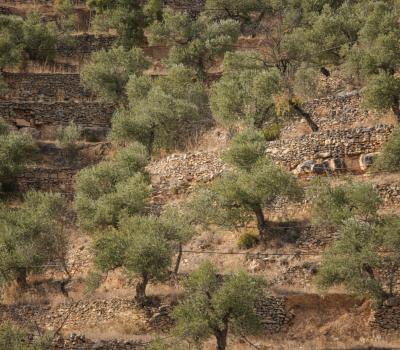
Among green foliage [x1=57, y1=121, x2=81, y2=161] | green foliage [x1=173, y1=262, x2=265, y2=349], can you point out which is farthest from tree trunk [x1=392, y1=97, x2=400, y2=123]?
green foliage [x1=57, y1=121, x2=81, y2=161]

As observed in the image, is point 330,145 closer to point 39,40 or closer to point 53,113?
point 53,113

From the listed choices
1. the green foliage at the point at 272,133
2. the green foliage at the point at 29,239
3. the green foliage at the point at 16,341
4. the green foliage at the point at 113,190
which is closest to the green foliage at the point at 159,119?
the green foliage at the point at 113,190

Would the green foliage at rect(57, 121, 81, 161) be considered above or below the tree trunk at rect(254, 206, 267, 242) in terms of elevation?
above

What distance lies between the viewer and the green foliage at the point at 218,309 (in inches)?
695

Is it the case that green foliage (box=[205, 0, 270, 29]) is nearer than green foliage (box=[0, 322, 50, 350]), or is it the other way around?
green foliage (box=[0, 322, 50, 350])

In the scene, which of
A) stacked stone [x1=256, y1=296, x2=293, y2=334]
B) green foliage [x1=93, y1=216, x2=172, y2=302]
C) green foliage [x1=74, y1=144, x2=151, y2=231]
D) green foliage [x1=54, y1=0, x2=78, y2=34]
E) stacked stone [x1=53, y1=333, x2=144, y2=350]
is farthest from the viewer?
green foliage [x1=54, y1=0, x2=78, y2=34]

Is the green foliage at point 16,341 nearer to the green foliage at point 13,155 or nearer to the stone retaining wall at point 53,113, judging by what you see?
the green foliage at point 13,155

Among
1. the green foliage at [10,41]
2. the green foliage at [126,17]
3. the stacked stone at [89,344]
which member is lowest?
the stacked stone at [89,344]

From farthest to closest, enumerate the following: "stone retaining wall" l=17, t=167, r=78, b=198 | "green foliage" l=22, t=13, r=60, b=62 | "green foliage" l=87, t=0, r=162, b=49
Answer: "green foliage" l=87, t=0, r=162, b=49 < "green foliage" l=22, t=13, r=60, b=62 < "stone retaining wall" l=17, t=167, r=78, b=198

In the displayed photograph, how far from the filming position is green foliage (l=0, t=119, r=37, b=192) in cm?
2823

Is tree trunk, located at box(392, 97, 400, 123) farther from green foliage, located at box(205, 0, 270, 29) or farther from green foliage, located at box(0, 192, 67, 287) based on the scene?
green foliage, located at box(205, 0, 270, 29)

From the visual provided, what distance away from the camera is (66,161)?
3134 centimetres

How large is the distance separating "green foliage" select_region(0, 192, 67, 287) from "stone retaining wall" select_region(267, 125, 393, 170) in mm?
8120

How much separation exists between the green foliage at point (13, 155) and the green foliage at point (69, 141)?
1684 millimetres
